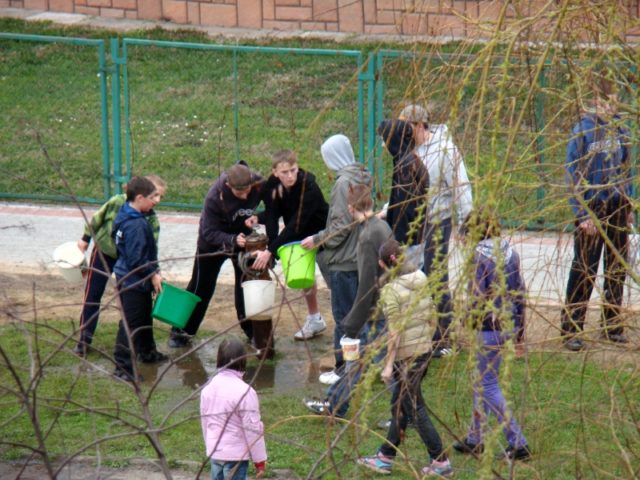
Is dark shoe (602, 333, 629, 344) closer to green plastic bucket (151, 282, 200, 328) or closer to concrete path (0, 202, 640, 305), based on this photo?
concrete path (0, 202, 640, 305)

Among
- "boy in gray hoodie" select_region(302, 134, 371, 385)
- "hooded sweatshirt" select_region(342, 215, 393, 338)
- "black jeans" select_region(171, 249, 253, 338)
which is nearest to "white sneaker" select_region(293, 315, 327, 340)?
"black jeans" select_region(171, 249, 253, 338)

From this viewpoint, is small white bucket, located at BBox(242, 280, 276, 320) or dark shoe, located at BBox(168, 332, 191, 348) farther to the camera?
dark shoe, located at BBox(168, 332, 191, 348)

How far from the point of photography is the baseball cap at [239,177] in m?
8.06

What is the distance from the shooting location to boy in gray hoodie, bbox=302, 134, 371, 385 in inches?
295

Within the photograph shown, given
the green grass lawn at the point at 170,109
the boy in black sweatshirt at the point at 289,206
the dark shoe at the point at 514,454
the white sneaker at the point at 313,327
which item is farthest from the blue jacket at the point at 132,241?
the dark shoe at the point at 514,454

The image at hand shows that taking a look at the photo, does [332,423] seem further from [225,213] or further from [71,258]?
[71,258]

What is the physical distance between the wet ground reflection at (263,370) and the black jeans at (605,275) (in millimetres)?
3251

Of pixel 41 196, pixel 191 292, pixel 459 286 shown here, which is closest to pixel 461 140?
pixel 459 286

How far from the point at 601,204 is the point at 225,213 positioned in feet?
12.9

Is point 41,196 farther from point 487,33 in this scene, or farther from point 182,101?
point 487,33

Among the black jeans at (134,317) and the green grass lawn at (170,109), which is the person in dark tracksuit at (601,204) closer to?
the black jeans at (134,317)

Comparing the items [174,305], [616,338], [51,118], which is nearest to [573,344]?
[616,338]

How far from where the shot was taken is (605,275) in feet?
15.0

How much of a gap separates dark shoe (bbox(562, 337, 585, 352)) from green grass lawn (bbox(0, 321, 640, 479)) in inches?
1.8
